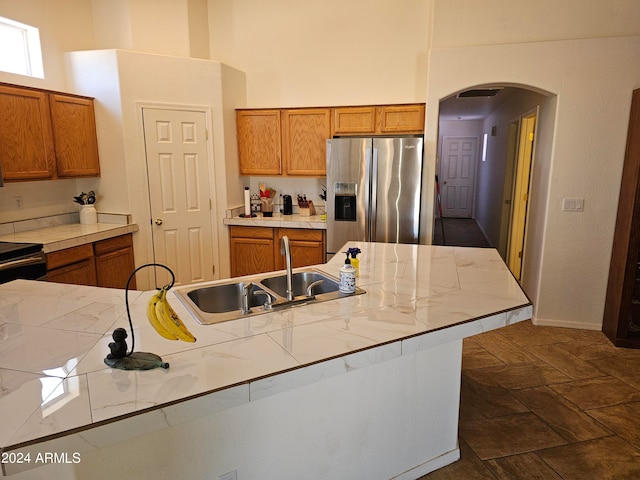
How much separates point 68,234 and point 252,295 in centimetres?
227

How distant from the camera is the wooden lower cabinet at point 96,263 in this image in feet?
10.4

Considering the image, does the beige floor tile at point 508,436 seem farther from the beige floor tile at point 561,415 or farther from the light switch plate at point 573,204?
the light switch plate at point 573,204

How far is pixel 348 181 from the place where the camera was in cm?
386

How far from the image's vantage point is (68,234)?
11.2ft

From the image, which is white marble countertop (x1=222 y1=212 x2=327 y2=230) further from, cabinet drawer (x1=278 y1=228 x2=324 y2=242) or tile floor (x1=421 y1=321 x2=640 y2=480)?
tile floor (x1=421 y1=321 x2=640 y2=480)

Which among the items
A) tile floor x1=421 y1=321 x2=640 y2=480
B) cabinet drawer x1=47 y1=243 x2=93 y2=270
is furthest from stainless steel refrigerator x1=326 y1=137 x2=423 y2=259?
cabinet drawer x1=47 y1=243 x2=93 y2=270

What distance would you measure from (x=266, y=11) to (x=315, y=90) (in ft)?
3.34

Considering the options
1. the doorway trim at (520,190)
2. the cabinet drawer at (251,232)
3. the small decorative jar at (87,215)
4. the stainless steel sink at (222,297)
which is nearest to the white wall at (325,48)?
the cabinet drawer at (251,232)

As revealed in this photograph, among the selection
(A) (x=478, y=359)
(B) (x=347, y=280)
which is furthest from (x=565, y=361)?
(B) (x=347, y=280)

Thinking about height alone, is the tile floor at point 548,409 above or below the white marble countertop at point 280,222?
below

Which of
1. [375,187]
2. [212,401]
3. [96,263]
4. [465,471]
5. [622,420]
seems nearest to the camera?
[212,401]

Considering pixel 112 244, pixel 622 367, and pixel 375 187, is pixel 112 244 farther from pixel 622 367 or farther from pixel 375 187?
pixel 622 367

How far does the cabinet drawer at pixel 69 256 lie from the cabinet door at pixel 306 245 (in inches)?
70.2

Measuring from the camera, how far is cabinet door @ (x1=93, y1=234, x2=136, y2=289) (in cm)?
356
